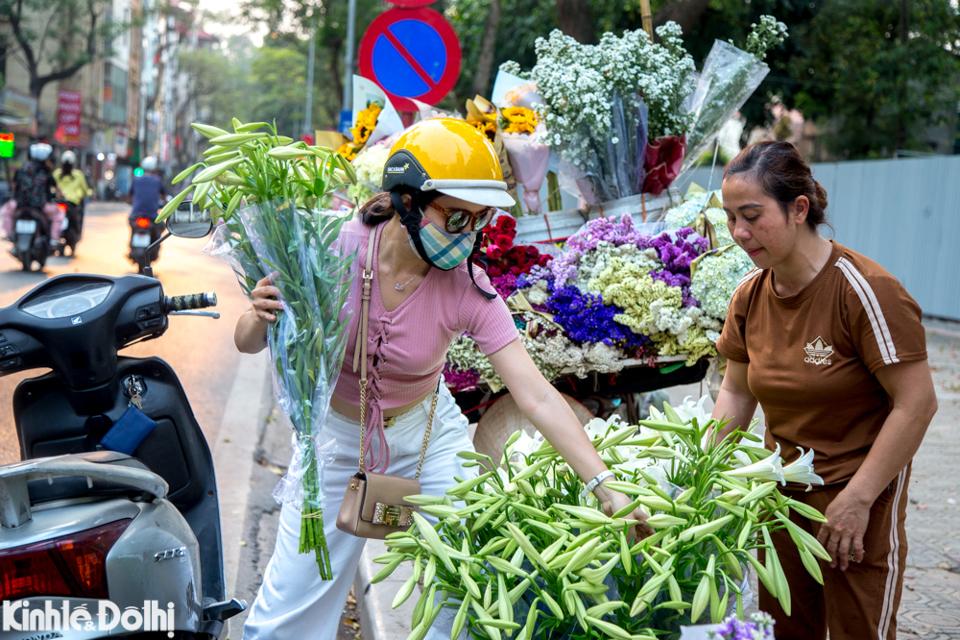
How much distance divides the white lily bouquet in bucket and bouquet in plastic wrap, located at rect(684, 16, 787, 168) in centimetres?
366

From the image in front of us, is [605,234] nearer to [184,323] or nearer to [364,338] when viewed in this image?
[364,338]

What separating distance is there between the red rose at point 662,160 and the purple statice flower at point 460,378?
5.29 feet

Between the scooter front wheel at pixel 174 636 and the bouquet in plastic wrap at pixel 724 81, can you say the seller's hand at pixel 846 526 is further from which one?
the bouquet in plastic wrap at pixel 724 81

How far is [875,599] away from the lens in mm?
2846

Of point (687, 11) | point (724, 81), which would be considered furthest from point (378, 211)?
point (687, 11)

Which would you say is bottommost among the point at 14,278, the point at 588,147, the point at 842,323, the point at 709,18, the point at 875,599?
the point at 14,278

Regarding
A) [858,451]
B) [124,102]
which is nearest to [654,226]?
[858,451]

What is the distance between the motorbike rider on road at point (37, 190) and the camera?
1619cm

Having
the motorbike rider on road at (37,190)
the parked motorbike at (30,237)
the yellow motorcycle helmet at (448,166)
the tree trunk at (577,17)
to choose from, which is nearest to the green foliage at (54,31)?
the motorbike rider on road at (37,190)

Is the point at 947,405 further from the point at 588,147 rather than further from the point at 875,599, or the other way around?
the point at 875,599

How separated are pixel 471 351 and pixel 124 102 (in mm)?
72821

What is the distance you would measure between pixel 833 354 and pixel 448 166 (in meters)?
1.10

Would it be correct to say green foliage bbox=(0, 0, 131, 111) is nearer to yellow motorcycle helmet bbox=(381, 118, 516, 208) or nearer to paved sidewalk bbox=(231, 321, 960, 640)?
paved sidewalk bbox=(231, 321, 960, 640)

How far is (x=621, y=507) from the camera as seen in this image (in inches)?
94.1
